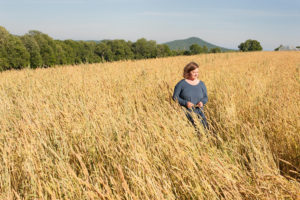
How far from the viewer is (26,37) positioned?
3906 cm

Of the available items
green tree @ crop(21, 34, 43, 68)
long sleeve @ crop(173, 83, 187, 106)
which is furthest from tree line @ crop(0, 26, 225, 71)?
long sleeve @ crop(173, 83, 187, 106)

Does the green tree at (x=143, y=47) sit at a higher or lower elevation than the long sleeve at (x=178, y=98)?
higher

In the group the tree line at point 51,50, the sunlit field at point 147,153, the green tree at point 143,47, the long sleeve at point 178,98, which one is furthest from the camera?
the green tree at point 143,47

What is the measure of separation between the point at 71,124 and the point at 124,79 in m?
3.27

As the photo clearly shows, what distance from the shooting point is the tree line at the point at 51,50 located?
3314 centimetres

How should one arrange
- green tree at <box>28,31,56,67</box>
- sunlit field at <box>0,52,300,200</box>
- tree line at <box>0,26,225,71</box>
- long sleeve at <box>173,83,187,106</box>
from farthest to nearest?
green tree at <box>28,31,56,67</box>
tree line at <box>0,26,225,71</box>
long sleeve at <box>173,83,187,106</box>
sunlit field at <box>0,52,300,200</box>

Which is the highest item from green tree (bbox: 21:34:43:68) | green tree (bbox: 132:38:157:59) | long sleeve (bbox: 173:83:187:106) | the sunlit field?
green tree (bbox: 132:38:157:59)

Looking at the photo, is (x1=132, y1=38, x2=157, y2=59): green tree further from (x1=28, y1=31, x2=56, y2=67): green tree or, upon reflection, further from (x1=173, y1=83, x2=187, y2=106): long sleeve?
(x1=173, y1=83, x2=187, y2=106): long sleeve

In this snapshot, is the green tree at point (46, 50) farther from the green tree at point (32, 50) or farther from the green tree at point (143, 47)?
the green tree at point (143, 47)

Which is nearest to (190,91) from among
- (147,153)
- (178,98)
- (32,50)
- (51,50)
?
(178,98)

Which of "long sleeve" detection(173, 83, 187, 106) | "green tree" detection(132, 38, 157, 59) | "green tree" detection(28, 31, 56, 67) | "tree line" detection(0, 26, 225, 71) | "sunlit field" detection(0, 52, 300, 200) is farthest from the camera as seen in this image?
"green tree" detection(132, 38, 157, 59)

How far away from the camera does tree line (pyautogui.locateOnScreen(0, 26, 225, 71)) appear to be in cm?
3314

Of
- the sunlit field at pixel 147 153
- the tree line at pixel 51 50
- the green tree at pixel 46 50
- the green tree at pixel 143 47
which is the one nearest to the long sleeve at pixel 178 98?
the sunlit field at pixel 147 153

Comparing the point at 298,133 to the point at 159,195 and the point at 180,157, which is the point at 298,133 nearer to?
the point at 180,157
